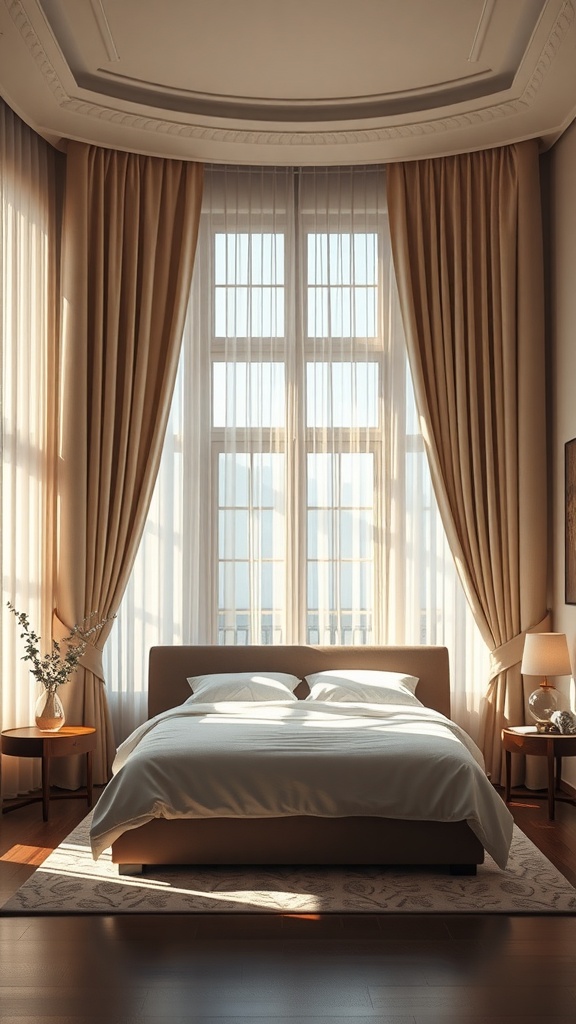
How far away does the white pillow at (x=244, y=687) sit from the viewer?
209 inches

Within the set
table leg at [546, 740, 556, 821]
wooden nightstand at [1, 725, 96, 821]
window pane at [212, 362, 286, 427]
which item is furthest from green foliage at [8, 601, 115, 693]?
table leg at [546, 740, 556, 821]

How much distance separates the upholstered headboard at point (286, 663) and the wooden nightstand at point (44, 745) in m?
0.67

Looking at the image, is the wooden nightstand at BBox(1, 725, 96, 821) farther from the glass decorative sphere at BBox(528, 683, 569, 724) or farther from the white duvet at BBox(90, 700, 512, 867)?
the glass decorative sphere at BBox(528, 683, 569, 724)

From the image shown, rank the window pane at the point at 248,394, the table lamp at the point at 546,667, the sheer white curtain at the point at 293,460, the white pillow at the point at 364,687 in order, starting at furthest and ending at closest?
the window pane at the point at 248,394
the sheer white curtain at the point at 293,460
the white pillow at the point at 364,687
the table lamp at the point at 546,667

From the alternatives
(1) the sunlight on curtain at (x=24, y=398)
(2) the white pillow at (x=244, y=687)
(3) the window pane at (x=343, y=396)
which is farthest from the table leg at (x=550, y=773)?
(1) the sunlight on curtain at (x=24, y=398)

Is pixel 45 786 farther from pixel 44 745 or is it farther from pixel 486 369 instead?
pixel 486 369

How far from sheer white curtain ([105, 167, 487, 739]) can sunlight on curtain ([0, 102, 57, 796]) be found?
0.67 m

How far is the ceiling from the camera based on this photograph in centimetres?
453

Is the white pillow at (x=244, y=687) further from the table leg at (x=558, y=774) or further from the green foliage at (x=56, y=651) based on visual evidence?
the table leg at (x=558, y=774)

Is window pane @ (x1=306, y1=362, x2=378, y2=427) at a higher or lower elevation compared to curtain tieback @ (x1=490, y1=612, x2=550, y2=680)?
higher

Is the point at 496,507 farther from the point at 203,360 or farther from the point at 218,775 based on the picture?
the point at 218,775

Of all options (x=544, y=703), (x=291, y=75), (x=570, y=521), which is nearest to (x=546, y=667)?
(x=544, y=703)

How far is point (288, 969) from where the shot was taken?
3029mm

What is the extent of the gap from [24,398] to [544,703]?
339 cm
